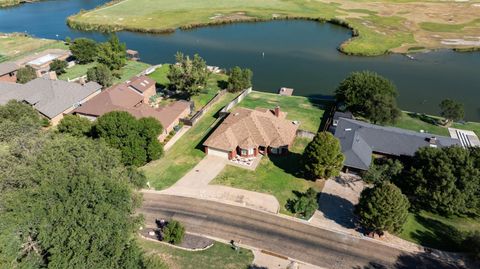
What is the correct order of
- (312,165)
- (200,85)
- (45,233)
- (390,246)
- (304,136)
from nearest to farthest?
(45,233)
(390,246)
(312,165)
(304,136)
(200,85)

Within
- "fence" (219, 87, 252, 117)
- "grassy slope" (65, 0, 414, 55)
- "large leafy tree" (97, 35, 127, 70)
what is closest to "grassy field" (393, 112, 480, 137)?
"fence" (219, 87, 252, 117)

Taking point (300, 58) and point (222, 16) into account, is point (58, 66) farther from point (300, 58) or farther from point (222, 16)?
point (222, 16)

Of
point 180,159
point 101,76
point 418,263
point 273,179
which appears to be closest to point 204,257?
point 273,179

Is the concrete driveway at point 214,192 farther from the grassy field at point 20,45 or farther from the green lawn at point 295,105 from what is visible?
the grassy field at point 20,45

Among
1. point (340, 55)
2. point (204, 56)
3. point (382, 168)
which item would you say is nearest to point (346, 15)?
point (340, 55)

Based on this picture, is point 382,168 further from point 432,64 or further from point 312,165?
point 432,64

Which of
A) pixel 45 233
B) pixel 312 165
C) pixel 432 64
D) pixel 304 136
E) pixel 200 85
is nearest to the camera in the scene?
pixel 45 233

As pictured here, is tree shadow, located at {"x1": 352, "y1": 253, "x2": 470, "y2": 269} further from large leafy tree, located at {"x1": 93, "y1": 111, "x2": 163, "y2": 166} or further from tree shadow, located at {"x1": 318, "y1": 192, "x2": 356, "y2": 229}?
large leafy tree, located at {"x1": 93, "y1": 111, "x2": 163, "y2": 166}
